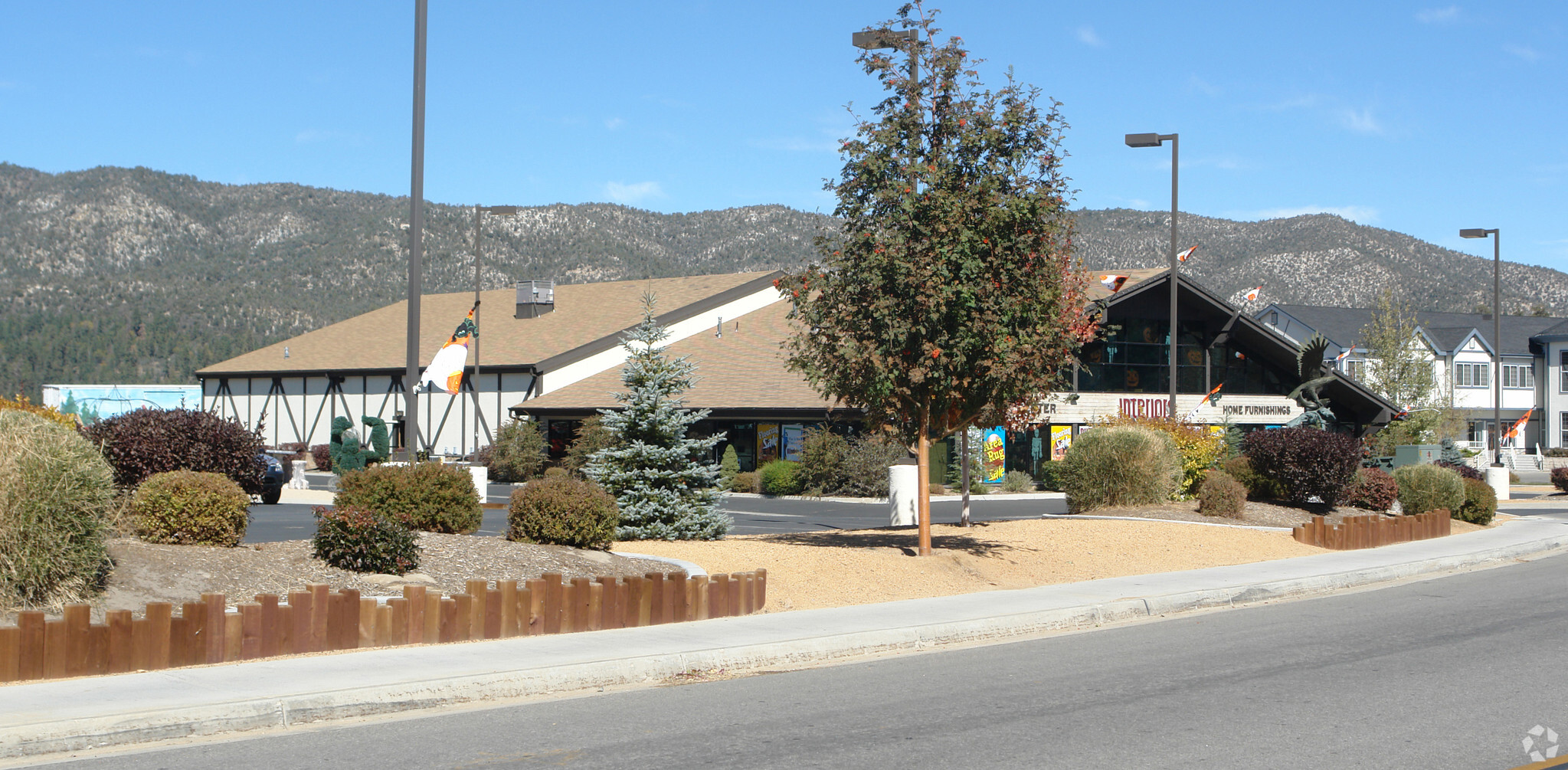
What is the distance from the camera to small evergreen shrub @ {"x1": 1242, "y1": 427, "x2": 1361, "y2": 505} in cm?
2311

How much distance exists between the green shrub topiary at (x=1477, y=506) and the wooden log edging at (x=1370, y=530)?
245cm

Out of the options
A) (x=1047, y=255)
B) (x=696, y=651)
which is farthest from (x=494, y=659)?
(x=1047, y=255)

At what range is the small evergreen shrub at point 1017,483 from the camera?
124 feet

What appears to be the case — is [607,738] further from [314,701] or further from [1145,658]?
[1145,658]

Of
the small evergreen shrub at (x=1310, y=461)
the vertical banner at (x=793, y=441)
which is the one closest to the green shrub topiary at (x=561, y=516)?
the small evergreen shrub at (x=1310, y=461)

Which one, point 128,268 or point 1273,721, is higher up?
point 128,268

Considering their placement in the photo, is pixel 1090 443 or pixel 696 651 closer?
pixel 696 651

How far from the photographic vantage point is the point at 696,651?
33.7ft

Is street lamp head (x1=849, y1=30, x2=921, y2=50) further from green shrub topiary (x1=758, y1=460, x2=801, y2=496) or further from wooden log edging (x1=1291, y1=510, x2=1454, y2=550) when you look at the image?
green shrub topiary (x1=758, y1=460, x2=801, y2=496)

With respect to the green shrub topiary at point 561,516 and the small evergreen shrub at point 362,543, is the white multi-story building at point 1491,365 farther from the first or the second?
the small evergreen shrub at point 362,543

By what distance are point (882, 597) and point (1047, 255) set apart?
4697mm

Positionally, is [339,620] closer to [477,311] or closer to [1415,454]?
[1415,454]

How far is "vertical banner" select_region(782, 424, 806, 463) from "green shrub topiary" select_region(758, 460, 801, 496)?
62.6 inches

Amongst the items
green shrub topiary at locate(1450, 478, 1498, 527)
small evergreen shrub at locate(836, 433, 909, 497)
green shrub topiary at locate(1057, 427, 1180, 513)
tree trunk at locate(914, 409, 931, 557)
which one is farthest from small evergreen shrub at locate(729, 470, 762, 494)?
tree trunk at locate(914, 409, 931, 557)
